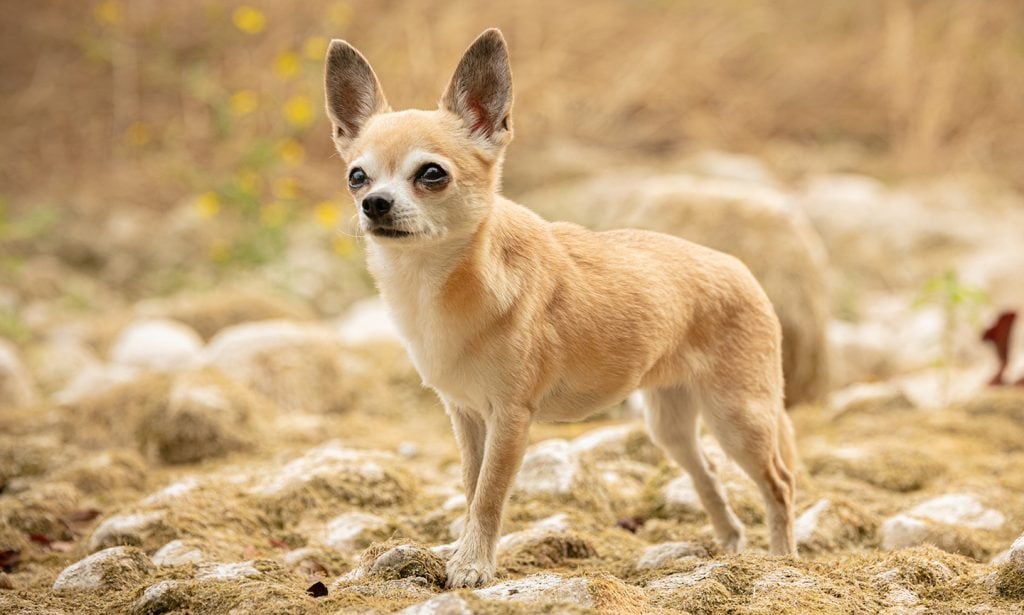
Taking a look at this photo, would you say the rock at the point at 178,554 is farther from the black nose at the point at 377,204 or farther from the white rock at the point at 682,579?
the white rock at the point at 682,579

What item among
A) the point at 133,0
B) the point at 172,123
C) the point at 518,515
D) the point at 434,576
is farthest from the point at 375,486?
the point at 133,0

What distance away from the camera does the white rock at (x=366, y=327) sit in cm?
704

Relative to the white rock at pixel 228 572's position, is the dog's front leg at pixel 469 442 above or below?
above

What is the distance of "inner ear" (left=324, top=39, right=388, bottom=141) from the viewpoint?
3.66m

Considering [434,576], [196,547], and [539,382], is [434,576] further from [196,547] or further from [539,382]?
[196,547]

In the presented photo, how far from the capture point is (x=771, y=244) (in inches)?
237

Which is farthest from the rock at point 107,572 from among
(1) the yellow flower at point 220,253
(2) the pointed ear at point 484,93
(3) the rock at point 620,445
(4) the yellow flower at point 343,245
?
(1) the yellow flower at point 220,253

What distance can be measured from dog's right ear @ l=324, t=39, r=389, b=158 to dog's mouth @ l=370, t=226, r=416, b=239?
1.66 ft

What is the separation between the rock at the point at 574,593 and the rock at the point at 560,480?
1204mm

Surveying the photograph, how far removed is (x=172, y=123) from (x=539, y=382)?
7726mm

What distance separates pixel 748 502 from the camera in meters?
4.42

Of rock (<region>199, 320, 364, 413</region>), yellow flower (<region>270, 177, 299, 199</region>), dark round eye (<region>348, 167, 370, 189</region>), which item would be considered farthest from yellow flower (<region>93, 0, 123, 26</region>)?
dark round eye (<region>348, 167, 370, 189</region>)

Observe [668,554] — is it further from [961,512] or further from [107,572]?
[107,572]

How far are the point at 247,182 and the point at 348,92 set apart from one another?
15.5ft
